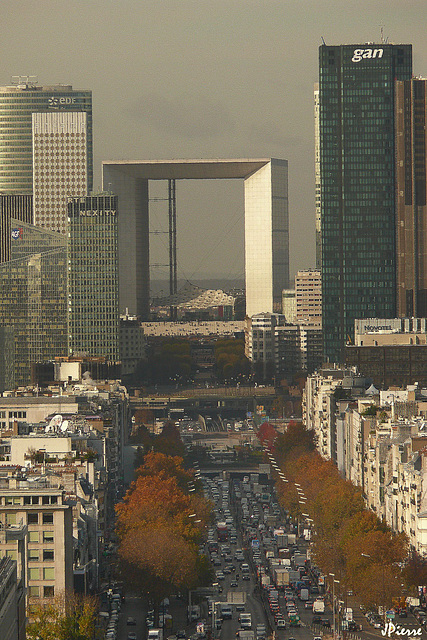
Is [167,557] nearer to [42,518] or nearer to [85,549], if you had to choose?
[85,549]

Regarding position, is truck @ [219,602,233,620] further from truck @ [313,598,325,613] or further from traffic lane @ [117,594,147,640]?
truck @ [313,598,325,613]

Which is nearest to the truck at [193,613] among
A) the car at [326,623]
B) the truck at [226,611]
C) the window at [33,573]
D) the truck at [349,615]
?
the truck at [226,611]

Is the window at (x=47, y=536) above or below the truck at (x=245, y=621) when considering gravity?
above

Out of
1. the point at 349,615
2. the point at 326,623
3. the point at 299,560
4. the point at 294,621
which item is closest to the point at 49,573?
the point at 294,621

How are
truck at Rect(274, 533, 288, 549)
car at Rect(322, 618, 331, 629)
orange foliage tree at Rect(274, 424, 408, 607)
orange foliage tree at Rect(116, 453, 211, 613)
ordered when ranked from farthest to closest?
truck at Rect(274, 533, 288, 549)
orange foliage tree at Rect(116, 453, 211, 613)
orange foliage tree at Rect(274, 424, 408, 607)
car at Rect(322, 618, 331, 629)

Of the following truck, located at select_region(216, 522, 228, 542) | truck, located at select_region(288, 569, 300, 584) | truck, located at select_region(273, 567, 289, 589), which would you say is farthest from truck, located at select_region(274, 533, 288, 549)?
truck, located at select_region(273, 567, 289, 589)

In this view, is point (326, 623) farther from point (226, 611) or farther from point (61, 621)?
point (61, 621)

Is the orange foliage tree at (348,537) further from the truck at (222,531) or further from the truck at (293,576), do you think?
the truck at (222,531)
